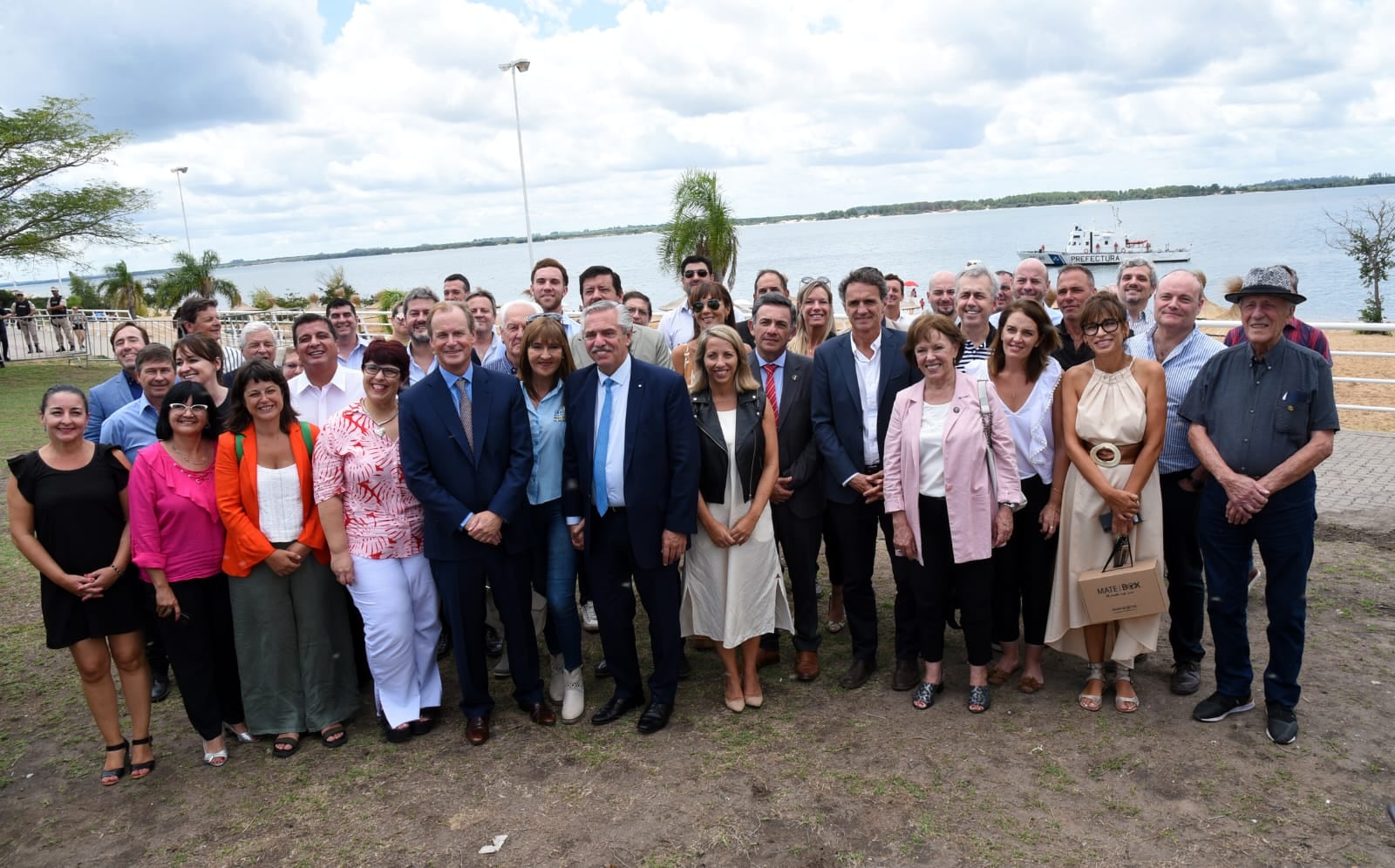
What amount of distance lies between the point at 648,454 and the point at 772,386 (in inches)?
36.2

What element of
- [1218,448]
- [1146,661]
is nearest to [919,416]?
[1218,448]

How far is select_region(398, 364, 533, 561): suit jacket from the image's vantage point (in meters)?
4.09

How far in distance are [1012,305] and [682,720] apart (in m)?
2.69

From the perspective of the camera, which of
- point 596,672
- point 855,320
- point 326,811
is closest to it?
point 326,811

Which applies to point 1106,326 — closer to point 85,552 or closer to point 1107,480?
point 1107,480

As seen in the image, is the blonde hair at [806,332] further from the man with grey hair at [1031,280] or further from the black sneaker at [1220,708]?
the black sneaker at [1220,708]

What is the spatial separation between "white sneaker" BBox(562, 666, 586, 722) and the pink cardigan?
6.20 feet

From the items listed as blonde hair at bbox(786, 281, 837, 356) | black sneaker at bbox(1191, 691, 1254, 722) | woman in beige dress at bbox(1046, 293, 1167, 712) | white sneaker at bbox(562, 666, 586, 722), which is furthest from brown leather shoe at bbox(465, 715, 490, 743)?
black sneaker at bbox(1191, 691, 1254, 722)

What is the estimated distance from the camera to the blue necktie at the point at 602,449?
4.29 metres

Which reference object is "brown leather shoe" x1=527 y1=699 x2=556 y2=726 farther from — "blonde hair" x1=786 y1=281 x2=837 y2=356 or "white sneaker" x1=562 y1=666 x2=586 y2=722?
"blonde hair" x1=786 y1=281 x2=837 y2=356

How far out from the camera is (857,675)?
4.76 m

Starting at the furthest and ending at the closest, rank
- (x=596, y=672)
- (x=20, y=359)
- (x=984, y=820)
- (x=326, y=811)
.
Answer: (x=20, y=359) < (x=596, y=672) < (x=326, y=811) < (x=984, y=820)

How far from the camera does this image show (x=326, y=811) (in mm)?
3846

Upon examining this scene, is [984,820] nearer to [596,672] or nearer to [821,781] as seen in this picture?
[821,781]
